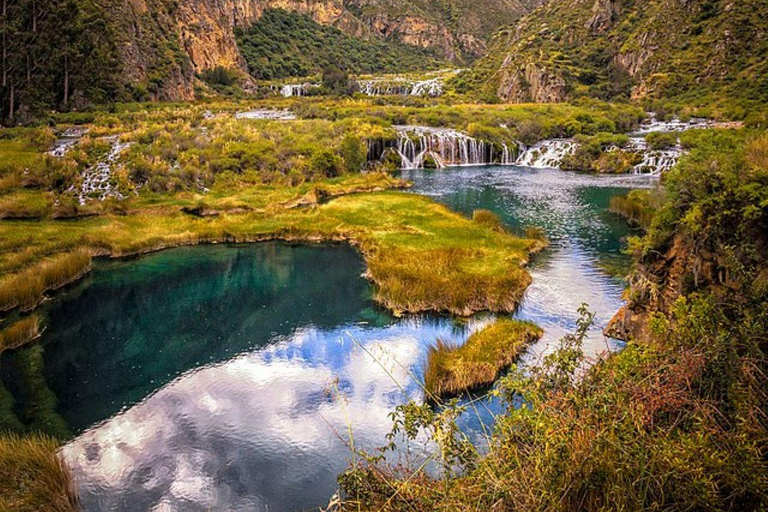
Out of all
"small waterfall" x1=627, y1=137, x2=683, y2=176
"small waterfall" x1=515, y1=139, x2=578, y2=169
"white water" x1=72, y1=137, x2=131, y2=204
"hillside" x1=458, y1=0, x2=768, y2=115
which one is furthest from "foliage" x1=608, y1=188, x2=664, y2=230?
"hillside" x1=458, y1=0, x2=768, y2=115

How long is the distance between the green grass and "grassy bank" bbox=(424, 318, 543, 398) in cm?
807

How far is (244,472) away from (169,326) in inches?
368

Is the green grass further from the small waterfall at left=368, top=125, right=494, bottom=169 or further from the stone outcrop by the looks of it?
the stone outcrop

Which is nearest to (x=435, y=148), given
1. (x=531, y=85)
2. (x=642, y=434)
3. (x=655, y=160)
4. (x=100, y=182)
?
(x=655, y=160)

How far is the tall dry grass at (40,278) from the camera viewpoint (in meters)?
17.6

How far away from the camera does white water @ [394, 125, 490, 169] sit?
192ft

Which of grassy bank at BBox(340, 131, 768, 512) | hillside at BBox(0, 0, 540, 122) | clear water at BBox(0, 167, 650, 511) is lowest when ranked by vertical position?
clear water at BBox(0, 167, 650, 511)

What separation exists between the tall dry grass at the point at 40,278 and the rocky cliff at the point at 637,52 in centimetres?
8505

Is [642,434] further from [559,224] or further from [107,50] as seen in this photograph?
[107,50]

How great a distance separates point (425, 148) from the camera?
59.6m

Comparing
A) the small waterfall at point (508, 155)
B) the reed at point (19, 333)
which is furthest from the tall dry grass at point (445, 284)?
the small waterfall at point (508, 155)

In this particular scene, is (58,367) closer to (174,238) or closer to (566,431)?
(174,238)

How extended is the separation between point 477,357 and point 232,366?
7.56 m

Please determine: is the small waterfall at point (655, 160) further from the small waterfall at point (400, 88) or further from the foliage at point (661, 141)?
the small waterfall at point (400, 88)
